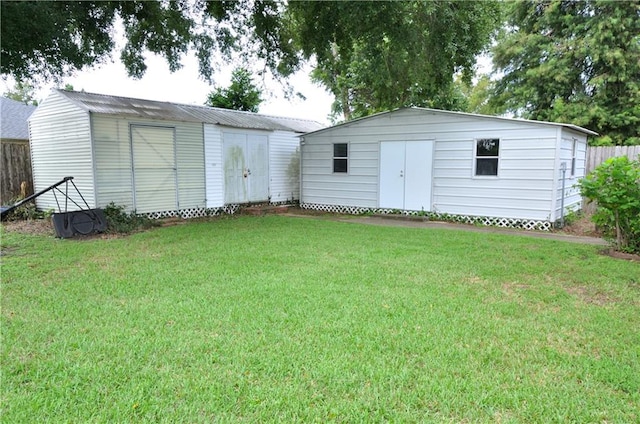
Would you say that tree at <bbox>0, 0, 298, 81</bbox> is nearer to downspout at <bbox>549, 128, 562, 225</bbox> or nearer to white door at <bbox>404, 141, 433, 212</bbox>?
white door at <bbox>404, 141, 433, 212</bbox>

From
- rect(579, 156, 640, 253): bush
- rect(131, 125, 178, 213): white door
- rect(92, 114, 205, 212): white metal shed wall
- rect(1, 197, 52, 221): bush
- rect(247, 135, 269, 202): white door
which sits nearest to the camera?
rect(579, 156, 640, 253): bush

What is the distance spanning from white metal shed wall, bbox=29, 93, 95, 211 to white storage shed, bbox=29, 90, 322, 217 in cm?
2

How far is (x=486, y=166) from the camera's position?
9.40 metres

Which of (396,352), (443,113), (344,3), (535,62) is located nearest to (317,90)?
(535,62)

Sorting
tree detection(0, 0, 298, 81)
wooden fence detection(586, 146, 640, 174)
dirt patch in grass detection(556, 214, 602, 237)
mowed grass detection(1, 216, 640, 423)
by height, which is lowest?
mowed grass detection(1, 216, 640, 423)

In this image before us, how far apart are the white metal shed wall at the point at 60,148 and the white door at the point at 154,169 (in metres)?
0.95

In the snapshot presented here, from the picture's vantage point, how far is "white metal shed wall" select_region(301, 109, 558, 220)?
8758 mm

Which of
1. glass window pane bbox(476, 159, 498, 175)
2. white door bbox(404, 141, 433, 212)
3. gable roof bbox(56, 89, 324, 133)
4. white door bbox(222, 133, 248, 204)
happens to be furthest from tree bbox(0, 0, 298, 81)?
glass window pane bbox(476, 159, 498, 175)

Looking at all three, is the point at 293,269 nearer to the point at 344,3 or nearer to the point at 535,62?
the point at 344,3

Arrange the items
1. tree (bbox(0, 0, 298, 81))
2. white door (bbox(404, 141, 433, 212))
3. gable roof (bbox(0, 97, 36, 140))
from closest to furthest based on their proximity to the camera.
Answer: tree (bbox(0, 0, 298, 81))
white door (bbox(404, 141, 433, 212))
gable roof (bbox(0, 97, 36, 140))

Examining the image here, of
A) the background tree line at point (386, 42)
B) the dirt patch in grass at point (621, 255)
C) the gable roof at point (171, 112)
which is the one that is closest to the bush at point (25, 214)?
the gable roof at point (171, 112)

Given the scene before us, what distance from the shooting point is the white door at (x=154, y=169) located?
9328 millimetres

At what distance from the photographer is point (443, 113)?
9734mm

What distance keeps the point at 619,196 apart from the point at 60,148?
10953 mm
